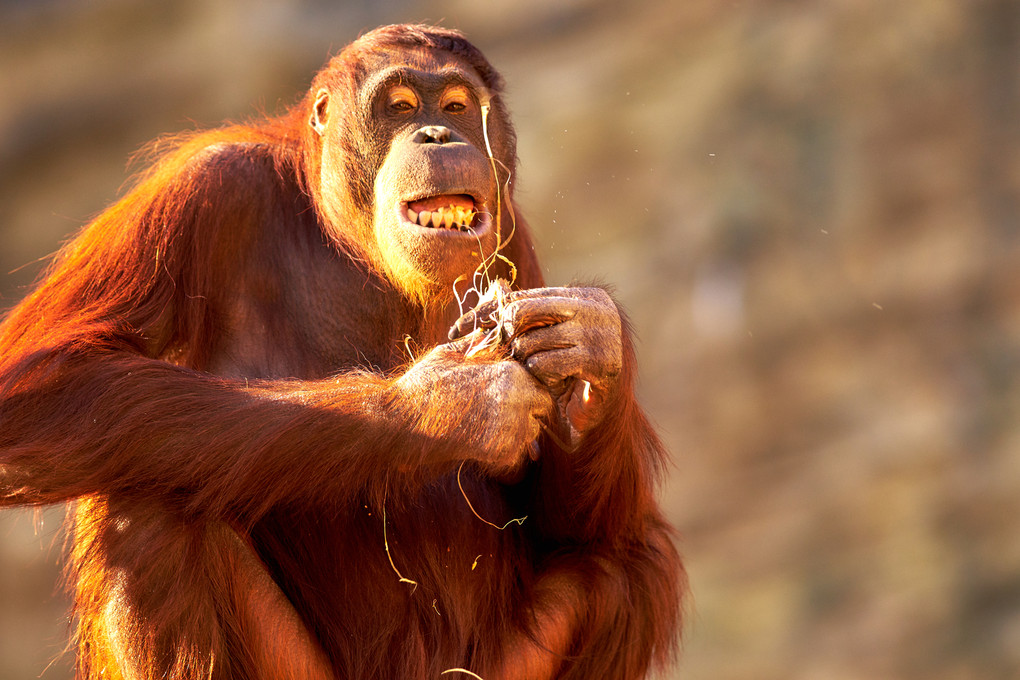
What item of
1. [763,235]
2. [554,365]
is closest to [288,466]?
[554,365]

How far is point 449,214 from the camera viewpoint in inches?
143

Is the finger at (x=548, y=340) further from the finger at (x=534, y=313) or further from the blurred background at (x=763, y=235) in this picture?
the blurred background at (x=763, y=235)

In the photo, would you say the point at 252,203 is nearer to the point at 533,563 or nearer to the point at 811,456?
the point at 533,563

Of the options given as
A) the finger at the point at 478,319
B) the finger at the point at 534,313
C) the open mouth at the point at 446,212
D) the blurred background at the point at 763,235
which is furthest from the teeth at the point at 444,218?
the blurred background at the point at 763,235

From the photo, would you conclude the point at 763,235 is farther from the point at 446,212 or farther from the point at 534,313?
the point at 534,313

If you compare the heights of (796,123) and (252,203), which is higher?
(252,203)

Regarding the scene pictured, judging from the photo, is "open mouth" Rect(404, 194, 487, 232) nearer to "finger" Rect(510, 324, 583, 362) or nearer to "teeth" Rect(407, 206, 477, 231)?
"teeth" Rect(407, 206, 477, 231)

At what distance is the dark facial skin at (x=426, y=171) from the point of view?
354cm

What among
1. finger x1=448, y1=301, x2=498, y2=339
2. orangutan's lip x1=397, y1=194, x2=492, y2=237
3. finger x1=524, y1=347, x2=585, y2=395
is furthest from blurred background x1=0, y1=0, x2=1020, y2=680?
finger x1=524, y1=347, x2=585, y2=395

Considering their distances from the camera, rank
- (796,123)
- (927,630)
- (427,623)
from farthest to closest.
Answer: (796,123), (927,630), (427,623)

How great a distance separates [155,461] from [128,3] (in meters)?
7.71

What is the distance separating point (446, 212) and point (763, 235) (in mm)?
6234

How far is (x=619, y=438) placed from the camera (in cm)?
358

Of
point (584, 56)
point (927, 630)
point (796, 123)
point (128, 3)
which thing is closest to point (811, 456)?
point (927, 630)
